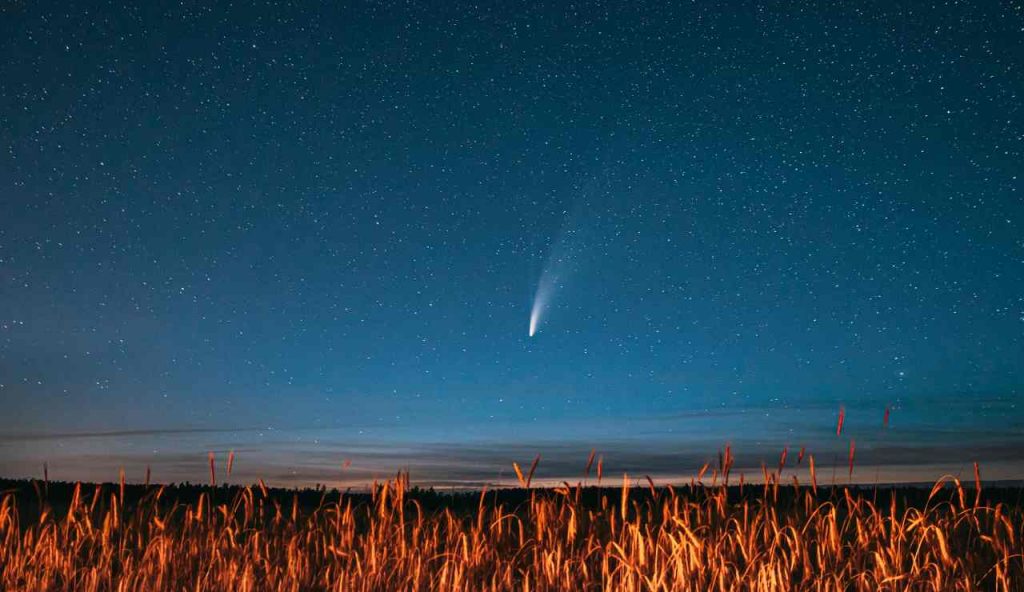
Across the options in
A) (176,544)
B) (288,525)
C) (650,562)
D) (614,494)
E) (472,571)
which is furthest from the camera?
(614,494)

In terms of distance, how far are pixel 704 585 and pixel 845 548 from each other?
3.49 metres

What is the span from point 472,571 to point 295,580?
1676mm

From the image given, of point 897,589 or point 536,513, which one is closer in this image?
point 897,589

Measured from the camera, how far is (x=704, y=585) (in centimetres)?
885

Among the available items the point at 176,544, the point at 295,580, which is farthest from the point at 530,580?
the point at 176,544

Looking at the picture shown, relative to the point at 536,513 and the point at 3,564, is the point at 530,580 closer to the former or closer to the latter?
the point at 536,513

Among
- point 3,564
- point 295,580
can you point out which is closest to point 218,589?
point 295,580

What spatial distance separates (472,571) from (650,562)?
192 cm

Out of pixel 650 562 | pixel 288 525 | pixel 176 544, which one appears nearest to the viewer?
pixel 650 562

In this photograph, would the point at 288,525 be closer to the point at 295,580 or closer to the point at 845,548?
the point at 295,580

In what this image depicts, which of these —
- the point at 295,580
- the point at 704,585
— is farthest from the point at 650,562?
the point at 295,580

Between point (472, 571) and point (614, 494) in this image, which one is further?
point (614, 494)

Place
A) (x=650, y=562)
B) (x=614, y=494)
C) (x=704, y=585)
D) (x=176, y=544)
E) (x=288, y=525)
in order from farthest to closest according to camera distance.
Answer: (x=614, y=494) → (x=288, y=525) → (x=176, y=544) → (x=650, y=562) → (x=704, y=585)

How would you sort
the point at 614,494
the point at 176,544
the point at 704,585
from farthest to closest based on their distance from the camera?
the point at 614,494 < the point at 176,544 < the point at 704,585
